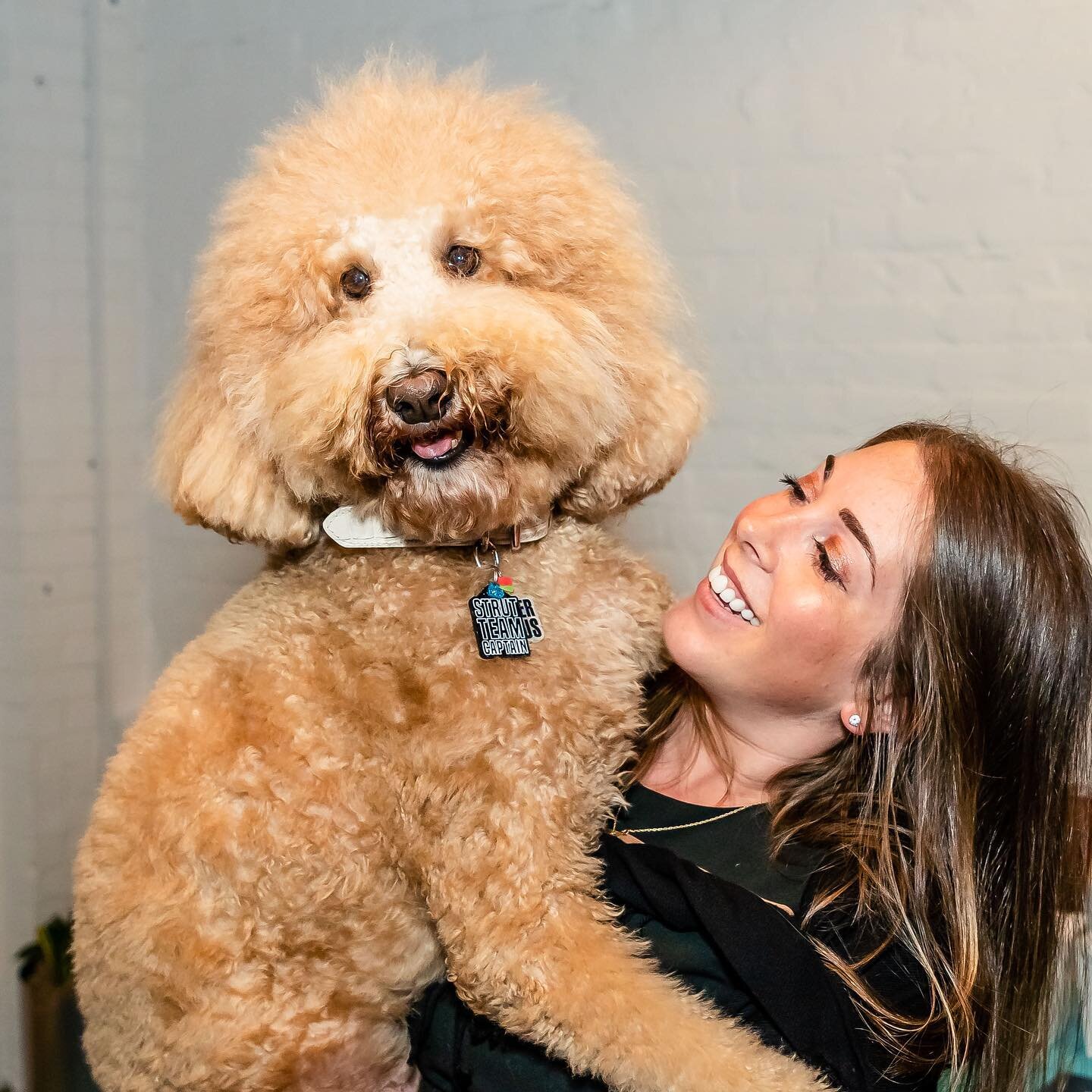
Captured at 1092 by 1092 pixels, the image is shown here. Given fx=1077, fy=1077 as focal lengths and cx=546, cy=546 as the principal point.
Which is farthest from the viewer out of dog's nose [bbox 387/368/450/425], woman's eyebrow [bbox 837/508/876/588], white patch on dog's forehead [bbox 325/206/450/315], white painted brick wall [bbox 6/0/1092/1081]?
white painted brick wall [bbox 6/0/1092/1081]

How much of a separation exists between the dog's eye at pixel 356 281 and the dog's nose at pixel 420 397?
19 cm

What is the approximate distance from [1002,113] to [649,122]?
0.74 meters

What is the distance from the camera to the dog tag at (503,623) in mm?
1251

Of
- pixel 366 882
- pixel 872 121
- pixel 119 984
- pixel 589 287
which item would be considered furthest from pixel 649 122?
pixel 119 984

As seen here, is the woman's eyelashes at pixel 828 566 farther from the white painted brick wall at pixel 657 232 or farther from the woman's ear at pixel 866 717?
the white painted brick wall at pixel 657 232

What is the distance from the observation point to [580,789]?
4.19 ft

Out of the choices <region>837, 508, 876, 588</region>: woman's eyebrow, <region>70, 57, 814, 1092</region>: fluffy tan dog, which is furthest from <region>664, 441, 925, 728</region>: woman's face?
<region>70, 57, 814, 1092</region>: fluffy tan dog

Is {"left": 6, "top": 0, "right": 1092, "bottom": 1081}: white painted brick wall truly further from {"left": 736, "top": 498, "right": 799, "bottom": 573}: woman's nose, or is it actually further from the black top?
the black top

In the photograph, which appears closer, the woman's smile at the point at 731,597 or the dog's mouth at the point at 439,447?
the dog's mouth at the point at 439,447

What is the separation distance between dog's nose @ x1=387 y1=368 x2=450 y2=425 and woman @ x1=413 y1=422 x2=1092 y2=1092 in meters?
0.45

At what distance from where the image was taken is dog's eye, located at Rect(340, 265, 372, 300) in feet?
4.06

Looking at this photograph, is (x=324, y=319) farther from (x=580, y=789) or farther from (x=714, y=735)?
(x=714, y=735)

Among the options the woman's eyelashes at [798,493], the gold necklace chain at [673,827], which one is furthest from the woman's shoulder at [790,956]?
the woman's eyelashes at [798,493]

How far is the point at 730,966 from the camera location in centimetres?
122
